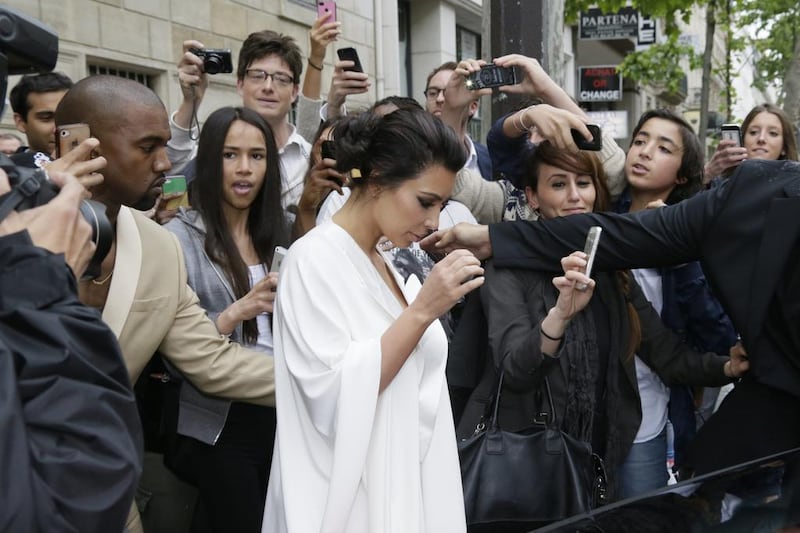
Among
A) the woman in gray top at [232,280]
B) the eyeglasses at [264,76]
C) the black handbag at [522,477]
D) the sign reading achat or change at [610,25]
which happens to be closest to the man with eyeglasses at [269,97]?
the eyeglasses at [264,76]

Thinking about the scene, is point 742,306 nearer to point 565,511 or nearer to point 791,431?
point 791,431

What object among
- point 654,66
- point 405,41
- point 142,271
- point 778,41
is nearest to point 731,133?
point 142,271

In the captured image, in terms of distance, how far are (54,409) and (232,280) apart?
169 centimetres

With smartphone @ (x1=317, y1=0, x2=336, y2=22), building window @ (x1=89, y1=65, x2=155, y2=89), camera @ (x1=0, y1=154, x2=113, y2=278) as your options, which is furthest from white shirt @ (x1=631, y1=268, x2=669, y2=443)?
building window @ (x1=89, y1=65, x2=155, y2=89)

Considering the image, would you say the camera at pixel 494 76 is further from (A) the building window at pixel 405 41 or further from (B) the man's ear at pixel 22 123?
(A) the building window at pixel 405 41

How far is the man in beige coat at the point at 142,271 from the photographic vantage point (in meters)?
2.17

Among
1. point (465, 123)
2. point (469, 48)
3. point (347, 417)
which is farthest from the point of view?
point (469, 48)

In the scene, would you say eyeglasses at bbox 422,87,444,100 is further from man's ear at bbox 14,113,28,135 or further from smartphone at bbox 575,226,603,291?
smartphone at bbox 575,226,603,291

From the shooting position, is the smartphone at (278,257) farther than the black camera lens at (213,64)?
No

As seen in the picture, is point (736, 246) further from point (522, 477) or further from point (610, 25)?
point (610, 25)

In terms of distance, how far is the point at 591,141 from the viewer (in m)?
2.85

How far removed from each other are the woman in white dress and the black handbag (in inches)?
14.8

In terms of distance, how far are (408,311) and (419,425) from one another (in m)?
0.30

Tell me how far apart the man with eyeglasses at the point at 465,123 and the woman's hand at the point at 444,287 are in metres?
1.36
